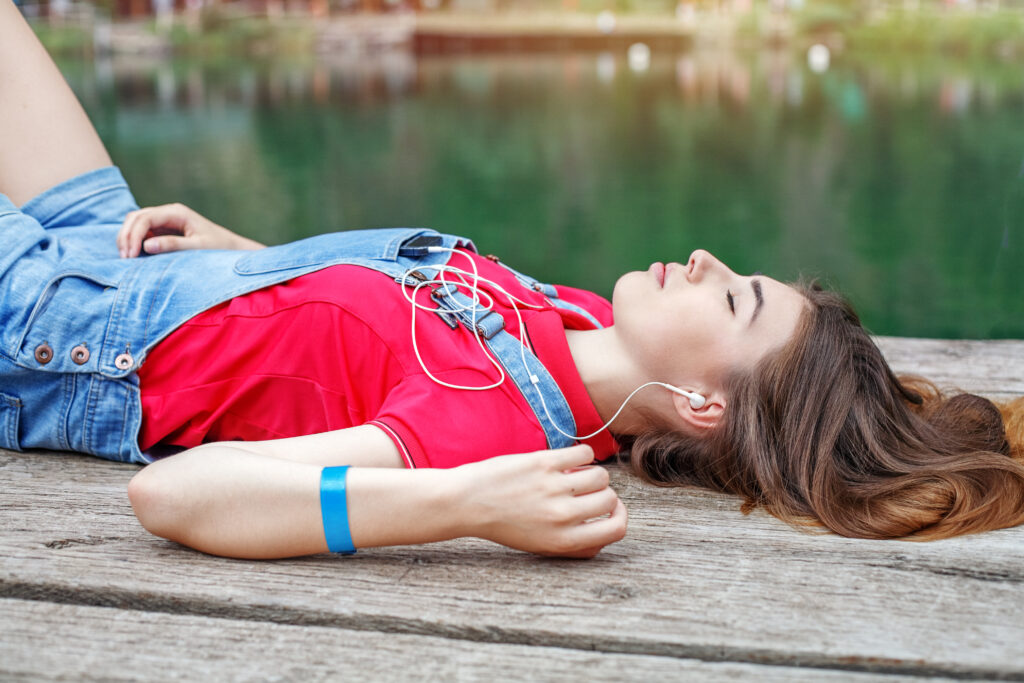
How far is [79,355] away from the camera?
151 cm

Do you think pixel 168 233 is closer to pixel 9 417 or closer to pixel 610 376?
pixel 9 417

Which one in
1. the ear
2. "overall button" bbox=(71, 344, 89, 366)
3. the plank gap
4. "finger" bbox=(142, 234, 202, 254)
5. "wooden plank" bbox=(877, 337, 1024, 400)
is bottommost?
"wooden plank" bbox=(877, 337, 1024, 400)

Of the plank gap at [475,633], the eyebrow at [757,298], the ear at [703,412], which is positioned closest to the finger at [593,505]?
the plank gap at [475,633]

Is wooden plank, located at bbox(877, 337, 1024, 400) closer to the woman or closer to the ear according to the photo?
the woman

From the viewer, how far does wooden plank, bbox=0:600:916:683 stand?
966mm

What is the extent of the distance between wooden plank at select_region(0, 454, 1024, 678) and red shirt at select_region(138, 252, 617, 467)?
0.25 metres

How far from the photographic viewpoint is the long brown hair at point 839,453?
54.1 inches

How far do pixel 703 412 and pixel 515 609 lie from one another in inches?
23.3

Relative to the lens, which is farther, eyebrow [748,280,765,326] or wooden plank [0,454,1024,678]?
eyebrow [748,280,765,326]

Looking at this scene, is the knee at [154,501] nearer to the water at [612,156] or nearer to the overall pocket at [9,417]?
the overall pocket at [9,417]

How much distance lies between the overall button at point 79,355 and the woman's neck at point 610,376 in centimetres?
88

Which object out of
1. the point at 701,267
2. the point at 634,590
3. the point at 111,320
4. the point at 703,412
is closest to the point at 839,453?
the point at 703,412

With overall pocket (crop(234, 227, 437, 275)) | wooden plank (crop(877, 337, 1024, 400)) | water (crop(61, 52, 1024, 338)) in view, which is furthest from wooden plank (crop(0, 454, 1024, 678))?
water (crop(61, 52, 1024, 338))

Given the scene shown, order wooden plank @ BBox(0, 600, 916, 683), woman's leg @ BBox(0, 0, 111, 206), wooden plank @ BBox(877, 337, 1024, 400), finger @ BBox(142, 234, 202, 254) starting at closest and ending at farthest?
wooden plank @ BBox(0, 600, 916, 683), finger @ BBox(142, 234, 202, 254), woman's leg @ BBox(0, 0, 111, 206), wooden plank @ BBox(877, 337, 1024, 400)
